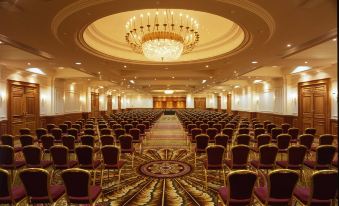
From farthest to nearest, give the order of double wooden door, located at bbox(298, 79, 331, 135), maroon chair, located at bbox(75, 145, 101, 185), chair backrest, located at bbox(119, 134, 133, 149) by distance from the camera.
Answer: double wooden door, located at bbox(298, 79, 331, 135), chair backrest, located at bbox(119, 134, 133, 149), maroon chair, located at bbox(75, 145, 101, 185)

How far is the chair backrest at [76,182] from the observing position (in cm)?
325

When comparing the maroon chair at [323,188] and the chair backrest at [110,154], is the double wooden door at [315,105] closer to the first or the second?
the maroon chair at [323,188]

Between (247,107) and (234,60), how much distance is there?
38.6ft

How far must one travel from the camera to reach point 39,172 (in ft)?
10.6

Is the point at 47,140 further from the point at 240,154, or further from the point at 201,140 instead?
the point at 240,154

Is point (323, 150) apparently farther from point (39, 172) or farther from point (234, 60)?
point (234, 60)

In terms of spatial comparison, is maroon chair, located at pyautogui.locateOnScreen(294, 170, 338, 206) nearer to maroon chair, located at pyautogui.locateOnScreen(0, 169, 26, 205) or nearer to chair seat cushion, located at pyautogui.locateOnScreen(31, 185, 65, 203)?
chair seat cushion, located at pyautogui.locateOnScreen(31, 185, 65, 203)

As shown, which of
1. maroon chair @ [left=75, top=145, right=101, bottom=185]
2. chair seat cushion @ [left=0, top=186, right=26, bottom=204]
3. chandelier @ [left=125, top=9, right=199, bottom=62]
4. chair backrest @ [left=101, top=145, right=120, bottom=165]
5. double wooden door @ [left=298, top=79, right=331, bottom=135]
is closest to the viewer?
chair seat cushion @ [left=0, top=186, right=26, bottom=204]

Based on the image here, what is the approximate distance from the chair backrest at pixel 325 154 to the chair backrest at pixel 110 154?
4.08 meters

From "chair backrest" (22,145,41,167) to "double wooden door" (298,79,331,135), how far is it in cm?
1164

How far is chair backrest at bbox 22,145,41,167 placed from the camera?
5.05 m

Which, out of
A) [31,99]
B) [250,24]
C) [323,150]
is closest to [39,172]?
[323,150]

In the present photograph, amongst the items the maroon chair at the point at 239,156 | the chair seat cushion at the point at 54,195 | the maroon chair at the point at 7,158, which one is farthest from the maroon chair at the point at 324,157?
the maroon chair at the point at 7,158

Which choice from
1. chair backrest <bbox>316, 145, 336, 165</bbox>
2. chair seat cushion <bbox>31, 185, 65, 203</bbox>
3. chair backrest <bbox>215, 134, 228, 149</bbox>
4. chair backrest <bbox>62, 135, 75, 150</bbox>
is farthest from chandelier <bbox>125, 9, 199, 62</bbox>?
chair seat cushion <bbox>31, 185, 65, 203</bbox>
